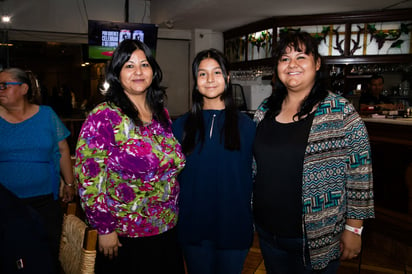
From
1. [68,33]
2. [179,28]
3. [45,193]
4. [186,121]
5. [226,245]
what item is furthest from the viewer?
[179,28]

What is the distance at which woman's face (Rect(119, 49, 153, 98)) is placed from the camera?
1.63 metres

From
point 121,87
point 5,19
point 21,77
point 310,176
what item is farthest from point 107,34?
point 310,176

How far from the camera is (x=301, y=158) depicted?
1.48 metres

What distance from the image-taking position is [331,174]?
1.46 metres

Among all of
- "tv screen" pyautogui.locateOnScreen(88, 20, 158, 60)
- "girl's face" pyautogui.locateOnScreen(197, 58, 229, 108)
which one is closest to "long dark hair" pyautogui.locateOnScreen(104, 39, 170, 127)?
"girl's face" pyautogui.locateOnScreen(197, 58, 229, 108)

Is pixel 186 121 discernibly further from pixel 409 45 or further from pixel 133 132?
pixel 409 45

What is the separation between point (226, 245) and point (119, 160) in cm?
66

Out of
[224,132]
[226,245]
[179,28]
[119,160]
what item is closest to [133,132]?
[119,160]

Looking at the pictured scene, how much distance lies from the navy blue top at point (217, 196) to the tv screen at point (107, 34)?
4109 millimetres

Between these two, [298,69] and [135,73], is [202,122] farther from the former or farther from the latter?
[298,69]

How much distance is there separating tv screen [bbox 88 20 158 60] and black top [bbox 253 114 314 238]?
4.26 metres

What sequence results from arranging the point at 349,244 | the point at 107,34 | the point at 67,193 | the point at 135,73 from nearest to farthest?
the point at 349,244 → the point at 135,73 → the point at 67,193 → the point at 107,34

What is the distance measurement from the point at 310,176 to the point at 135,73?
956mm

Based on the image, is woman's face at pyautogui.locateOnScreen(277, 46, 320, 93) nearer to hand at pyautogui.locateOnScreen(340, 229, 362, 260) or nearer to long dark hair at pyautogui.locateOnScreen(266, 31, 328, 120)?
long dark hair at pyautogui.locateOnScreen(266, 31, 328, 120)
